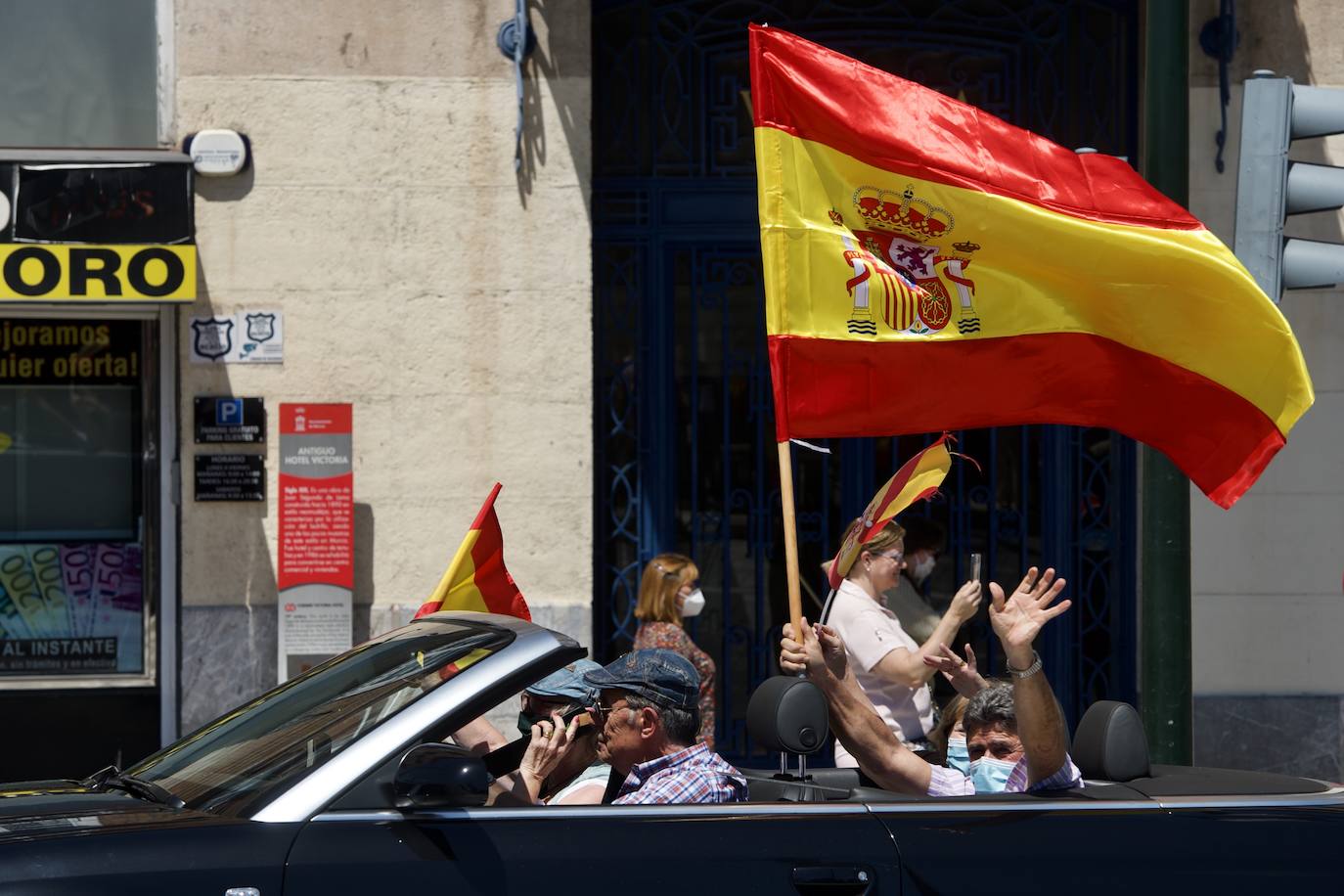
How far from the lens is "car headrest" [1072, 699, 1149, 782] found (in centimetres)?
409

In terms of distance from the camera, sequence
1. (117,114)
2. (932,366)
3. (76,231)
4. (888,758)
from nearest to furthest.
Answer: (888,758) → (932,366) → (76,231) → (117,114)

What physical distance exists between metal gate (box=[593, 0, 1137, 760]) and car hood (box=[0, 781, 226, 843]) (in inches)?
217

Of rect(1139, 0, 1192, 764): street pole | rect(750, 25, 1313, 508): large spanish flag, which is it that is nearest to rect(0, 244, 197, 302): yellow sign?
rect(750, 25, 1313, 508): large spanish flag

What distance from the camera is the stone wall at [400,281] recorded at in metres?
8.82

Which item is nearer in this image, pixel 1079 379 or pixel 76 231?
pixel 1079 379

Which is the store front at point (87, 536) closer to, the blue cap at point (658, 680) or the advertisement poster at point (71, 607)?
the advertisement poster at point (71, 607)

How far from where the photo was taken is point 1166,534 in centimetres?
607

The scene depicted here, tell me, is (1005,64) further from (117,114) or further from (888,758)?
(888,758)

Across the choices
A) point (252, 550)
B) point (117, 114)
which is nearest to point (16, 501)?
point (252, 550)

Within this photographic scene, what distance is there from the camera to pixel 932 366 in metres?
5.59

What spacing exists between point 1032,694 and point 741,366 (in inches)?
214

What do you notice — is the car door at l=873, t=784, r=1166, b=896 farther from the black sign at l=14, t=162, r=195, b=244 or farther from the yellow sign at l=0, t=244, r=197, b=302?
the black sign at l=14, t=162, r=195, b=244

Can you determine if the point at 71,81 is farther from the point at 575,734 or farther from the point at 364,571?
the point at 575,734

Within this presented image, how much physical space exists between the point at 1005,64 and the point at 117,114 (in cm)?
486
